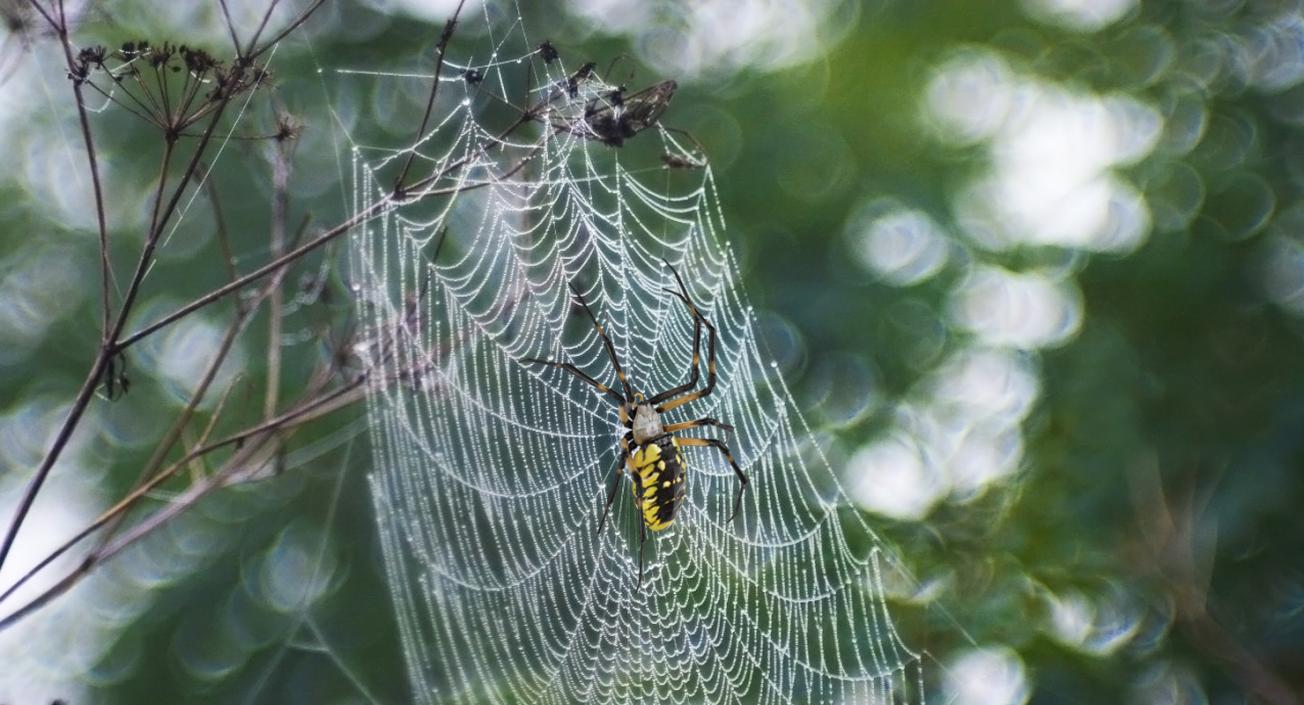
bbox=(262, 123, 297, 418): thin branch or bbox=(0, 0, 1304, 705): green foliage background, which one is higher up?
bbox=(0, 0, 1304, 705): green foliage background

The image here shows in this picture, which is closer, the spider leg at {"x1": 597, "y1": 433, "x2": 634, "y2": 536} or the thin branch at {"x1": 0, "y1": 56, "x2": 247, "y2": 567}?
the thin branch at {"x1": 0, "y1": 56, "x2": 247, "y2": 567}

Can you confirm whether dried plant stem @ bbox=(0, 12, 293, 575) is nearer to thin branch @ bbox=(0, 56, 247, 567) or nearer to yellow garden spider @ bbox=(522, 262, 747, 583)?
thin branch @ bbox=(0, 56, 247, 567)

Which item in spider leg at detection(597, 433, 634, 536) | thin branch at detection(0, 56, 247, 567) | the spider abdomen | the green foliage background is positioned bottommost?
thin branch at detection(0, 56, 247, 567)

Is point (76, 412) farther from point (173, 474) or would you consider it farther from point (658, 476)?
point (658, 476)

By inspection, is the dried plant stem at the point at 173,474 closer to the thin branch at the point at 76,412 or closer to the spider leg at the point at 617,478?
the thin branch at the point at 76,412

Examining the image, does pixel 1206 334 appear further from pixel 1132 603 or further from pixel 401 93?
pixel 401 93

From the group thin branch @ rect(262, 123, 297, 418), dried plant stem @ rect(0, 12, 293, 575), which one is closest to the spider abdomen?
thin branch @ rect(262, 123, 297, 418)

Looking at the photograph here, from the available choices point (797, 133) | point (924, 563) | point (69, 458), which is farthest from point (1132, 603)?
point (69, 458)
